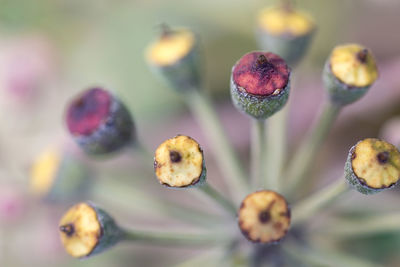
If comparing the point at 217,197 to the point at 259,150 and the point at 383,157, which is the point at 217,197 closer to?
the point at 259,150

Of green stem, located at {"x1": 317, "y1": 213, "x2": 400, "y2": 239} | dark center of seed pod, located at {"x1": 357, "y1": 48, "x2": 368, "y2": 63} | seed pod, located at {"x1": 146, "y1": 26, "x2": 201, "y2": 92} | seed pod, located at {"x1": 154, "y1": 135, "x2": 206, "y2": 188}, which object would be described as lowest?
green stem, located at {"x1": 317, "y1": 213, "x2": 400, "y2": 239}

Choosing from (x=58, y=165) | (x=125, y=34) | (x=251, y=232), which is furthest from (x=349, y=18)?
(x=251, y=232)

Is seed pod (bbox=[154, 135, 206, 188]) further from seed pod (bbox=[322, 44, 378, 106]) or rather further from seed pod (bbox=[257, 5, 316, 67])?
seed pod (bbox=[257, 5, 316, 67])

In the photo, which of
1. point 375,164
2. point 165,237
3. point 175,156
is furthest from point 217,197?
point 375,164

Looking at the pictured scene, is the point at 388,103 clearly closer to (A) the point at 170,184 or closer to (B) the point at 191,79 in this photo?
(B) the point at 191,79

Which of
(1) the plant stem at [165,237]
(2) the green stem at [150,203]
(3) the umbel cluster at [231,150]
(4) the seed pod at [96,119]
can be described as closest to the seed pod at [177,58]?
(3) the umbel cluster at [231,150]

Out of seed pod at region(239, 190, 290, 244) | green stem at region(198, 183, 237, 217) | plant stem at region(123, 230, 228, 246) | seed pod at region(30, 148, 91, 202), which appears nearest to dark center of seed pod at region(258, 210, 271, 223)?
seed pod at region(239, 190, 290, 244)
